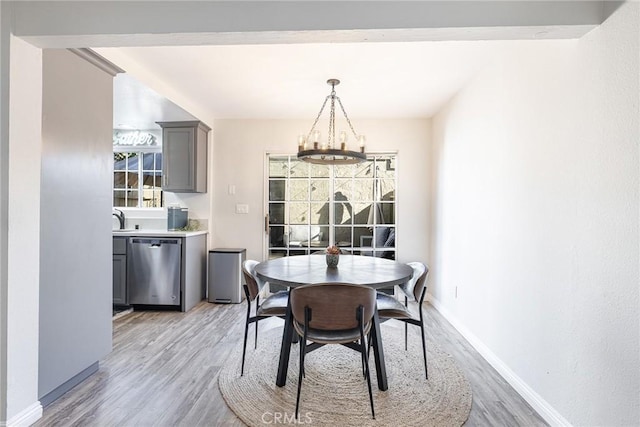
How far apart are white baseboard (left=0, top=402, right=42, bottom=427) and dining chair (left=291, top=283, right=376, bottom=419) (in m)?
1.43

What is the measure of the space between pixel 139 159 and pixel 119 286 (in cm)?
183

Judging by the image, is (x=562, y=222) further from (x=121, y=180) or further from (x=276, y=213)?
(x=121, y=180)

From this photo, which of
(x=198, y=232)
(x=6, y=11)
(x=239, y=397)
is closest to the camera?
(x=6, y=11)

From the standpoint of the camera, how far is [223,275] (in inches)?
166

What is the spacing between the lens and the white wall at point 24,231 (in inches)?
68.1

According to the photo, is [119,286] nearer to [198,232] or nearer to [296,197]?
[198,232]

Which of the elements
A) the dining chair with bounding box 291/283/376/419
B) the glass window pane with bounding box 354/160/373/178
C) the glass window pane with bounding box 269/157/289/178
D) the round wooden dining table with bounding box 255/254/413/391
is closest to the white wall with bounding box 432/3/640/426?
the round wooden dining table with bounding box 255/254/413/391

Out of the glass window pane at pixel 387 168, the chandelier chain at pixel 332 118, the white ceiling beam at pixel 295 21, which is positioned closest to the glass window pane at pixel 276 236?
the chandelier chain at pixel 332 118

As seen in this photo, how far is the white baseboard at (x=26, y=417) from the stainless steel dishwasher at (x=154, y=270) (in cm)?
195

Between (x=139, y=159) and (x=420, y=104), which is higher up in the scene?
(x=420, y=104)

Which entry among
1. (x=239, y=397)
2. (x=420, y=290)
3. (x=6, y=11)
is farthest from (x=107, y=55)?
(x=420, y=290)

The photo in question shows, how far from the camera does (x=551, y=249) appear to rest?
1897mm

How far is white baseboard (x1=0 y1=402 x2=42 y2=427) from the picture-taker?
174 centimetres

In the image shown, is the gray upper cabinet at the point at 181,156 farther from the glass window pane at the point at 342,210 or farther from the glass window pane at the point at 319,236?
the glass window pane at the point at 342,210
